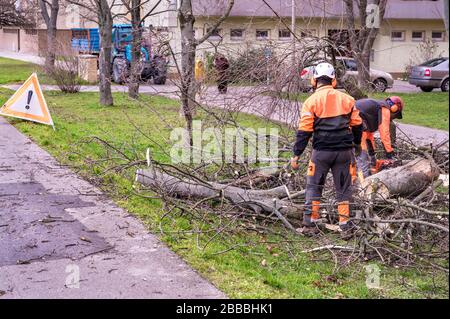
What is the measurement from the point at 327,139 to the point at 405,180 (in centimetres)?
129

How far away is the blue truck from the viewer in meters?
11.5

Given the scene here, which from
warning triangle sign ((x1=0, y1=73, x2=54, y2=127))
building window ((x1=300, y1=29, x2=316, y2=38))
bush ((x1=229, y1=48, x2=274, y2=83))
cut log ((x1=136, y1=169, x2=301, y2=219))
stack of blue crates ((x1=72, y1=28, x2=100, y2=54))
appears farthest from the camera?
stack of blue crates ((x1=72, y1=28, x2=100, y2=54))

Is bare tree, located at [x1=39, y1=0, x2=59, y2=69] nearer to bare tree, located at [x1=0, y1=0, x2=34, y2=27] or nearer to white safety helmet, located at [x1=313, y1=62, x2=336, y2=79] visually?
bare tree, located at [x1=0, y1=0, x2=34, y2=27]

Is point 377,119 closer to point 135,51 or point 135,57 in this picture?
point 135,51

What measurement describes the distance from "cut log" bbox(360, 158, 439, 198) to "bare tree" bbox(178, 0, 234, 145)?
261cm

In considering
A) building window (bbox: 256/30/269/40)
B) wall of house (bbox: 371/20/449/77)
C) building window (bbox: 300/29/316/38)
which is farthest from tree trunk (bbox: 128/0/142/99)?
wall of house (bbox: 371/20/449/77)

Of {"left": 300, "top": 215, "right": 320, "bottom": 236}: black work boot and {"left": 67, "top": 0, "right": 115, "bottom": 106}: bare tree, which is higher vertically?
{"left": 67, "top": 0, "right": 115, "bottom": 106}: bare tree

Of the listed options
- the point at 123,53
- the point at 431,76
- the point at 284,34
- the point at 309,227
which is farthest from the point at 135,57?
the point at 431,76

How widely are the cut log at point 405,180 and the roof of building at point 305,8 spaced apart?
173 cm

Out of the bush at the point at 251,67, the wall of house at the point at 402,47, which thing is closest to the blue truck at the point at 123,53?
the bush at the point at 251,67

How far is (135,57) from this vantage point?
1727 centimetres
